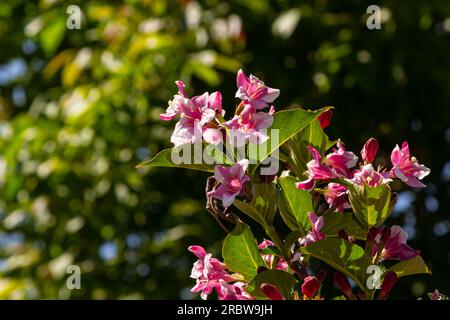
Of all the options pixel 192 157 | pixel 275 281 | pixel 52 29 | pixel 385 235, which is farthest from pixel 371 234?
pixel 52 29

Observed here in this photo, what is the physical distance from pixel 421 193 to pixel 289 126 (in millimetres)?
2575

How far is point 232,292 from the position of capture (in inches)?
39.1

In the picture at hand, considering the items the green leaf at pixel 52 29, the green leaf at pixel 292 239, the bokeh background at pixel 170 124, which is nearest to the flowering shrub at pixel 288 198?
the green leaf at pixel 292 239

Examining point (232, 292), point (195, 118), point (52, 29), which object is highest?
point (52, 29)

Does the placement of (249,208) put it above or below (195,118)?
below

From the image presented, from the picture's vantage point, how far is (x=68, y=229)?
3383 millimetres

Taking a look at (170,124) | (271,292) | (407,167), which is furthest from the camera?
(170,124)

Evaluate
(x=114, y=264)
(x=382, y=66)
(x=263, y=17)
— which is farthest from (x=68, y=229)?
(x=382, y=66)

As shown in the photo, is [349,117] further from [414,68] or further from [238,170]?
[238,170]

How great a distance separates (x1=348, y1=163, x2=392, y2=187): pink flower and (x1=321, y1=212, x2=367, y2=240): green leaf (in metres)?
0.05

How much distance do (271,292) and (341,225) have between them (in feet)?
0.46

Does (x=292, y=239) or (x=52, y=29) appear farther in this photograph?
(x=52, y=29)

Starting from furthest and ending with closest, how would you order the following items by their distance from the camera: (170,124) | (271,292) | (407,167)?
(170,124), (407,167), (271,292)

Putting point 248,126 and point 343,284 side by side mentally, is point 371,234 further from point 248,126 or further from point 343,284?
point 248,126
